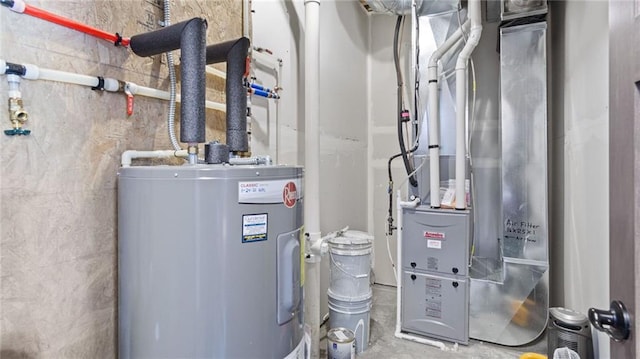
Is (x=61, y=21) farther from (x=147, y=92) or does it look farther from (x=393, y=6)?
(x=393, y=6)

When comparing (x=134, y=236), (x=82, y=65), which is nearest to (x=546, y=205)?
(x=134, y=236)

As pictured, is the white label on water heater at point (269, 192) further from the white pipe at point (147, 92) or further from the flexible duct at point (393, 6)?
the flexible duct at point (393, 6)

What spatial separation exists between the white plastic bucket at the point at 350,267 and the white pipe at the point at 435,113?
0.68m

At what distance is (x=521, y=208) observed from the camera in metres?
2.46

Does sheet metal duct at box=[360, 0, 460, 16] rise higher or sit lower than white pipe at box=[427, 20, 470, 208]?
higher

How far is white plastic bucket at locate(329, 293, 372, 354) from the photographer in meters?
2.33

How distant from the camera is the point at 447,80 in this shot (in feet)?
8.73

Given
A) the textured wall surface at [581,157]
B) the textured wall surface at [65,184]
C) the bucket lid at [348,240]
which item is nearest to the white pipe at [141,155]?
the textured wall surface at [65,184]

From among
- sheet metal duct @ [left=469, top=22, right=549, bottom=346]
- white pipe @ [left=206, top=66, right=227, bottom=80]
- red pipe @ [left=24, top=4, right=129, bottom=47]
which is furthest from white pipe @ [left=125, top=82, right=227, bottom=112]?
sheet metal duct @ [left=469, top=22, right=549, bottom=346]

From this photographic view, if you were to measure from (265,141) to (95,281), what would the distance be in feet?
3.91

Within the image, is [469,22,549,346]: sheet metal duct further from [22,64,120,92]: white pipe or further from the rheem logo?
[22,64,120,92]: white pipe

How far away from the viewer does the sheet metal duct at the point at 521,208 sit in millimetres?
2381

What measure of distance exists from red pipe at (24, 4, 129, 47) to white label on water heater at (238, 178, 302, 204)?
740 mm

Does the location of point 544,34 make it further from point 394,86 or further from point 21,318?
point 21,318
